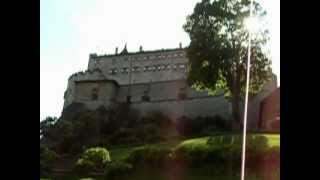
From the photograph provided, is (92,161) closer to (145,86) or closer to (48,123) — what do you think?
(48,123)

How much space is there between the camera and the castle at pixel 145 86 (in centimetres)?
240

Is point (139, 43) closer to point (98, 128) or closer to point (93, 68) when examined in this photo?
point (93, 68)

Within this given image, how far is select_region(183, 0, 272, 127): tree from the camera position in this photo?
2.18 metres

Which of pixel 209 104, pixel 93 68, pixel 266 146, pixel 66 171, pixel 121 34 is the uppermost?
pixel 121 34

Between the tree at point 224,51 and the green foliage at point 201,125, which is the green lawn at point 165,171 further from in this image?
the tree at point 224,51

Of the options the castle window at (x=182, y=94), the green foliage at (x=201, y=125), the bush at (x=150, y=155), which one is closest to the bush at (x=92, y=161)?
the bush at (x=150, y=155)

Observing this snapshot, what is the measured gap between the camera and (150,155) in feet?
7.78

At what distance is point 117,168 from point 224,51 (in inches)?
32.5

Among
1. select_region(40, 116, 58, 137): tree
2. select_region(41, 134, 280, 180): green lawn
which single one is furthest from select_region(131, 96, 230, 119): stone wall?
select_region(40, 116, 58, 137): tree

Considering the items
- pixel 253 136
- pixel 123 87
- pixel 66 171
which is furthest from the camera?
pixel 123 87
